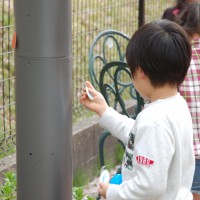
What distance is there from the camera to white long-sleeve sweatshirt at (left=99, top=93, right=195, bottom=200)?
232cm

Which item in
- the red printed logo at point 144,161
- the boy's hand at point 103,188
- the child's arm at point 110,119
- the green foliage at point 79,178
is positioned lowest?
the green foliage at point 79,178

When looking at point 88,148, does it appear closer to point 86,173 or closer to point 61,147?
point 86,173

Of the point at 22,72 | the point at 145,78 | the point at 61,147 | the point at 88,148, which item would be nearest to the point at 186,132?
the point at 145,78

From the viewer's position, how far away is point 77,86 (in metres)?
5.54

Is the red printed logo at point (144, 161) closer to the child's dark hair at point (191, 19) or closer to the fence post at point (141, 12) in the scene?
the child's dark hair at point (191, 19)

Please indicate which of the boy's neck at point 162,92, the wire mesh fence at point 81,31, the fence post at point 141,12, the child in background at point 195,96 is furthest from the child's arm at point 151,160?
the fence post at point 141,12

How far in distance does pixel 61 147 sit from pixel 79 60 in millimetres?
3284

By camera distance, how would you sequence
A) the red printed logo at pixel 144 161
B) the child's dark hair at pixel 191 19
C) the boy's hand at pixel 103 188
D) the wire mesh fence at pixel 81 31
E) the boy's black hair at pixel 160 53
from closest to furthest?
the red printed logo at pixel 144 161 < the boy's black hair at pixel 160 53 < the boy's hand at pixel 103 188 < the child's dark hair at pixel 191 19 < the wire mesh fence at pixel 81 31

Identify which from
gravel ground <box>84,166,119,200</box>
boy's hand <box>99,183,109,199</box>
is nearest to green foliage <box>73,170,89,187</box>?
gravel ground <box>84,166,119,200</box>

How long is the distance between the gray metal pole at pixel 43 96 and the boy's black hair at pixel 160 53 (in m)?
0.30

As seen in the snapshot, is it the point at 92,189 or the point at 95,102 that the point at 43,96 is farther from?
the point at 92,189

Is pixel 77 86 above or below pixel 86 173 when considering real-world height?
above

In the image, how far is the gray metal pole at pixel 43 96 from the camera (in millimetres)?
2459

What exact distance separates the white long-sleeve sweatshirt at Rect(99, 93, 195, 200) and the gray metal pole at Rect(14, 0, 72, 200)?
0.88 feet
